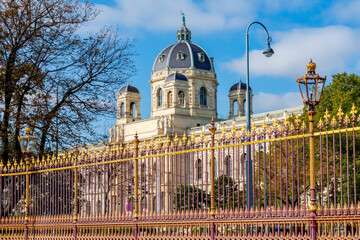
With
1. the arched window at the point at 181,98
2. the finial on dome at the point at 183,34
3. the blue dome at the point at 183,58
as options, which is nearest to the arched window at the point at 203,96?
the blue dome at the point at 183,58

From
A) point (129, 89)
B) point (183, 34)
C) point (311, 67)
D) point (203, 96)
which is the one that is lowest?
point (311, 67)

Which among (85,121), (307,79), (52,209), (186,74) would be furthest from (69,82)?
(186,74)

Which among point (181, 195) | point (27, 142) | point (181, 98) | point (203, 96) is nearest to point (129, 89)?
point (181, 98)

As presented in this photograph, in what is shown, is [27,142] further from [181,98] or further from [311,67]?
[181,98]

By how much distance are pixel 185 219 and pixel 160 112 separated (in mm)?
63002

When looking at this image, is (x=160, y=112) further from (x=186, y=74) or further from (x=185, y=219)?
(x=185, y=219)

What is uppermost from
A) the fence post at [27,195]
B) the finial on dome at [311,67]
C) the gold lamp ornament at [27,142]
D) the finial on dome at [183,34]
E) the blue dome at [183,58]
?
the finial on dome at [183,34]

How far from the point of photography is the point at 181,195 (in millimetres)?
11508

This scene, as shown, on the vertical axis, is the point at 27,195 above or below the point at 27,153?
below

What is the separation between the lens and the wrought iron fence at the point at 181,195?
8.91 m

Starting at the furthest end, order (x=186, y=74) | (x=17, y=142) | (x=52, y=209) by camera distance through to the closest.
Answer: (x=186, y=74) < (x=17, y=142) < (x=52, y=209)

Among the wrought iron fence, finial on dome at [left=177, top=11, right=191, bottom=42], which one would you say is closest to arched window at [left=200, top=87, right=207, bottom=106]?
finial on dome at [left=177, top=11, right=191, bottom=42]

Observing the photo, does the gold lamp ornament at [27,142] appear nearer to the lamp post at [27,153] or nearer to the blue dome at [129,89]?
the lamp post at [27,153]

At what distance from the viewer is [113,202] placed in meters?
12.9
